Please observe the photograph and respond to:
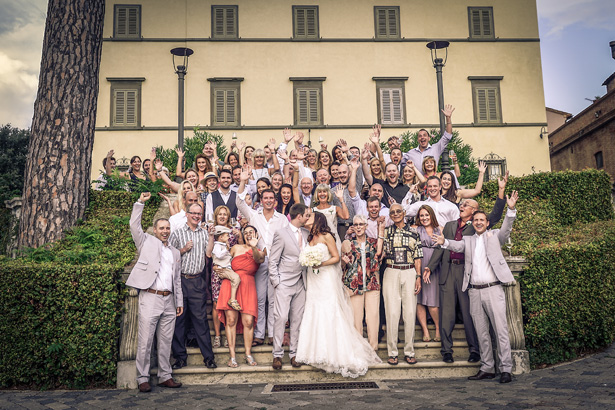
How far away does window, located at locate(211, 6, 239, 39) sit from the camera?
21.4 m

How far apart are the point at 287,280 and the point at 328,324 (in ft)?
2.68

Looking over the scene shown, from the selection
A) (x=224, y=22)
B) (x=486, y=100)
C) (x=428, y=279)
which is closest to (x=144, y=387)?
(x=428, y=279)

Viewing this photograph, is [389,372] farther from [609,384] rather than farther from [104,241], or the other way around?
[104,241]

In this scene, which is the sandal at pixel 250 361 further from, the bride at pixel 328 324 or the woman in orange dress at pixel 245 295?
the bride at pixel 328 324

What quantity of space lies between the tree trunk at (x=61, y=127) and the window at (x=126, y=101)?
11346 mm

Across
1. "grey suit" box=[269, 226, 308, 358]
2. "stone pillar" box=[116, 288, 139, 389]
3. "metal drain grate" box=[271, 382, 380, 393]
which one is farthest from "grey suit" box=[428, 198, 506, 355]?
"stone pillar" box=[116, 288, 139, 389]

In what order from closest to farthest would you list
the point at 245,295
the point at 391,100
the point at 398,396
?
the point at 398,396, the point at 245,295, the point at 391,100

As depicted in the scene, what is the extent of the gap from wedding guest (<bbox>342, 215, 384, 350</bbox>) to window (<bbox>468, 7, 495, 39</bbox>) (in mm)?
17555

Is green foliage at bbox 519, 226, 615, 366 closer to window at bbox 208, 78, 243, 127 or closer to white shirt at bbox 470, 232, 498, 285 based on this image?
white shirt at bbox 470, 232, 498, 285

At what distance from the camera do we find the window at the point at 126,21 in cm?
2116

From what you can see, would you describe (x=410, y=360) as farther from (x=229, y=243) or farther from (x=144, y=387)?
(x=144, y=387)

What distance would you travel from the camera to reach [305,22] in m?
21.8

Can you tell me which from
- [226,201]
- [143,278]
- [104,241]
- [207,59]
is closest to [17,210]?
[104,241]

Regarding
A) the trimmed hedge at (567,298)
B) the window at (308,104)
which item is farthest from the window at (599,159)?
the trimmed hedge at (567,298)
